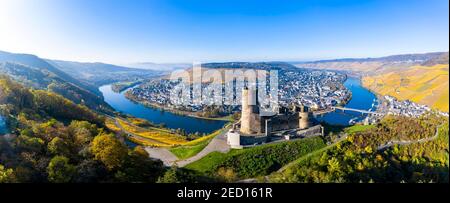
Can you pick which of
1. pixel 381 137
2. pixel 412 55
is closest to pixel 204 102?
pixel 381 137

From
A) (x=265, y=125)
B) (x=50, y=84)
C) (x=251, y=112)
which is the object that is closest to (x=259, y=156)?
(x=265, y=125)

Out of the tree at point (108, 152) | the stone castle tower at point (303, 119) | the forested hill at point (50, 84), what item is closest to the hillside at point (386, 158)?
the stone castle tower at point (303, 119)

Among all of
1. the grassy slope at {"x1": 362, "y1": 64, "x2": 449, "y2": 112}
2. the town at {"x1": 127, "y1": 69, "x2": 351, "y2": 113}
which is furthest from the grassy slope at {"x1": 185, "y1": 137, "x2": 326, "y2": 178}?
the grassy slope at {"x1": 362, "y1": 64, "x2": 449, "y2": 112}

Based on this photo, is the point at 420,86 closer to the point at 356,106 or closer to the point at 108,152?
the point at 356,106

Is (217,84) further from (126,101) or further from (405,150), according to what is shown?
(405,150)

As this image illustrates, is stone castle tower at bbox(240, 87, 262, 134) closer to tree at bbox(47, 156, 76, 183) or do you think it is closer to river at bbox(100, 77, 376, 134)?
tree at bbox(47, 156, 76, 183)

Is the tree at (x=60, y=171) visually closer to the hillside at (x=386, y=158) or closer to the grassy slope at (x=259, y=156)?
the grassy slope at (x=259, y=156)
